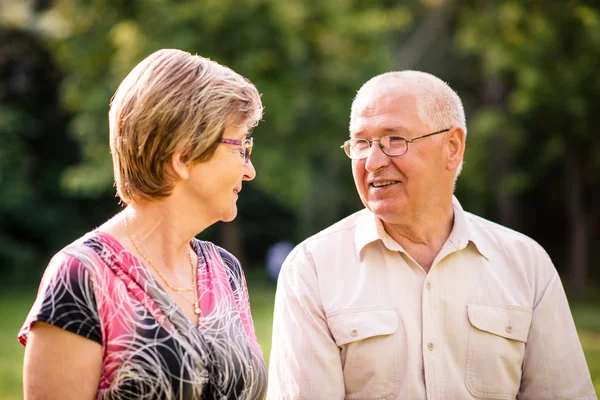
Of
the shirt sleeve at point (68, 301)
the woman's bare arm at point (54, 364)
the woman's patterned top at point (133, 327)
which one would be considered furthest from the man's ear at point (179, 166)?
the woman's bare arm at point (54, 364)

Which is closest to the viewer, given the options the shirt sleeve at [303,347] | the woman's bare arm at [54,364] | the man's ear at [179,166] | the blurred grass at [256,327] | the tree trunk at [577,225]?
the woman's bare arm at [54,364]

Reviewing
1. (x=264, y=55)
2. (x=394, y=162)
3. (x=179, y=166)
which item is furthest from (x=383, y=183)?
(x=264, y=55)

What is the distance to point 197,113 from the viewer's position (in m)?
2.17

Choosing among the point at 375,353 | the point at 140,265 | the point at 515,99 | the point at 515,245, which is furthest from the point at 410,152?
the point at 515,99

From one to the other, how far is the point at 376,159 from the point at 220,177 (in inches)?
34.4

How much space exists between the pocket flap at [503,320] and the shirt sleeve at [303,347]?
57 cm

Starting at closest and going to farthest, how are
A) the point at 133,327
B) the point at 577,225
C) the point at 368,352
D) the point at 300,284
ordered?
the point at 133,327 → the point at 368,352 → the point at 300,284 → the point at 577,225

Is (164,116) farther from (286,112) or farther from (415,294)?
(286,112)

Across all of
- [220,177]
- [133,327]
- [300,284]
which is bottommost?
[133,327]

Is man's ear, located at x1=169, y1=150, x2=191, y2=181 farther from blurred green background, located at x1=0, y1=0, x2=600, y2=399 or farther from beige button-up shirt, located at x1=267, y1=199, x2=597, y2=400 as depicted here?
blurred green background, located at x1=0, y1=0, x2=600, y2=399

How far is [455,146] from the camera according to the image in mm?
3137

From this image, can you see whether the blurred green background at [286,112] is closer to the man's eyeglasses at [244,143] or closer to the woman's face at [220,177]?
the man's eyeglasses at [244,143]

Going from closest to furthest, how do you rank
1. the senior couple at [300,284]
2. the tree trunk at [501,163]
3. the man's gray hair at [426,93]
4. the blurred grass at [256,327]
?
the senior couple at [300,284]
the man's gray hair at [426,93]
the blurred grass at [256,327]
the tree trunk at [501,163]

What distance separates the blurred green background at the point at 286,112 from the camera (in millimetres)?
14281
